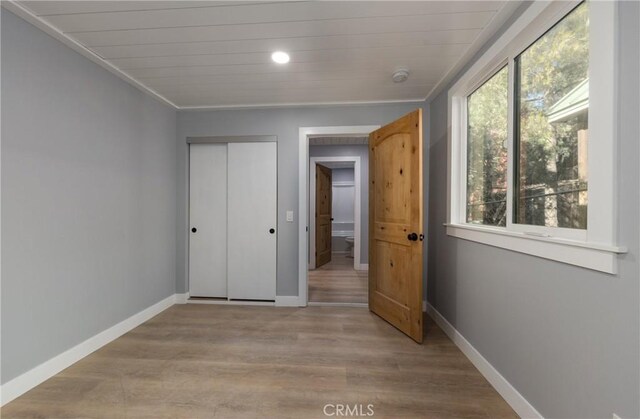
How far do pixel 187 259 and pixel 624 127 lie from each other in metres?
3.70

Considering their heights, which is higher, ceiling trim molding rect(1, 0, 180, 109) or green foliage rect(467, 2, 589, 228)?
ceiling trim molding rect(1, 0, 180, 109)

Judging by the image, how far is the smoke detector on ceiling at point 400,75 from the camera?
7.50 ft

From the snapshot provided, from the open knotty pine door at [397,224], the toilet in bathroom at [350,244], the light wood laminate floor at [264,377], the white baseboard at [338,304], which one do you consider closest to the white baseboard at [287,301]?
the white baseboard at [338,304]

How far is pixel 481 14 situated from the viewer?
1.64 meters

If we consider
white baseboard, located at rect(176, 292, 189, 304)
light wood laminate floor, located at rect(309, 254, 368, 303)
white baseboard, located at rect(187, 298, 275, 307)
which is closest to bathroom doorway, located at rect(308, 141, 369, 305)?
light wood laminate floor, located at rect(309, 254, 368, 303)

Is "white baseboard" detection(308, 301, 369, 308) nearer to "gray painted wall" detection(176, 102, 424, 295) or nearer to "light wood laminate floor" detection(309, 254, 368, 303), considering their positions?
"light wood laminate floor" detection(309, 254, 368, 303)

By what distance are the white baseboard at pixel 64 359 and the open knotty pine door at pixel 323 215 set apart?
3.10 m

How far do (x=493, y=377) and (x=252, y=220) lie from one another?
2616 mm

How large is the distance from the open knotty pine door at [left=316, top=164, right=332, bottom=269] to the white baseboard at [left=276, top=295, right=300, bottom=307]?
210cm

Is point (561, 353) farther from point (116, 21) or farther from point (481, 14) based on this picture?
point (116, 21)

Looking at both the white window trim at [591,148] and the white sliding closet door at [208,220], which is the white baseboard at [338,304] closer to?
the white sliding closet door at [208,220]

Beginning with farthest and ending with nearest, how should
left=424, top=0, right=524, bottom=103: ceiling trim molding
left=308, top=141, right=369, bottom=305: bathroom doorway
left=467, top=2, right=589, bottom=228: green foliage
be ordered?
left=308, top=141, right=369, bottom=305: bathroom doorway < left=424, top=0, right=524, bottom=103: ceiling trim molding < left=467, top=2, right=589, bottom=228: green foliage

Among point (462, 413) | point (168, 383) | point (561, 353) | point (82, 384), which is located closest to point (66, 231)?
point (82, 384)

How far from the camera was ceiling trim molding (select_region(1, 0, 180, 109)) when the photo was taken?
1.58m
